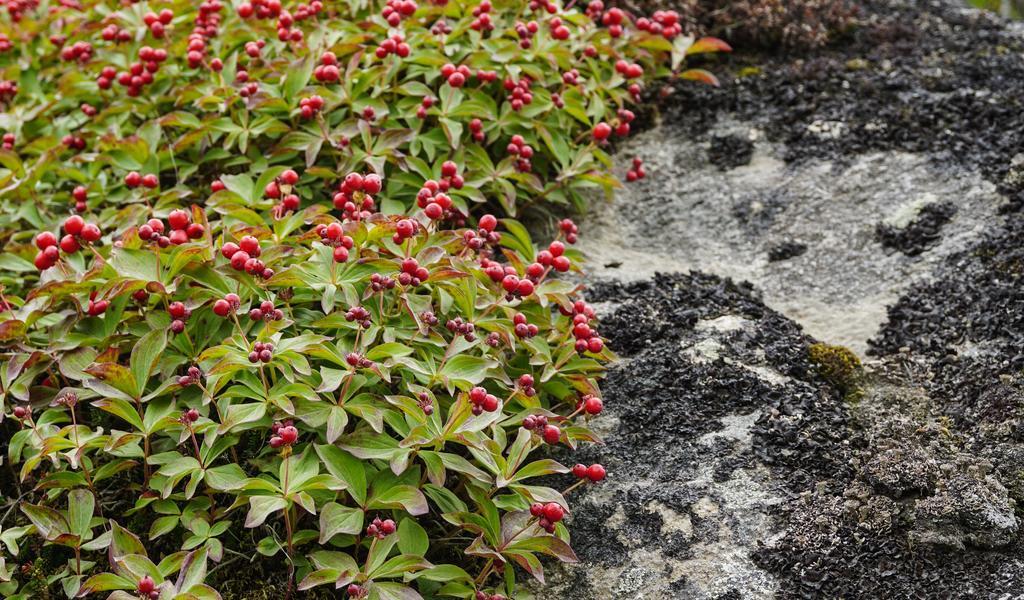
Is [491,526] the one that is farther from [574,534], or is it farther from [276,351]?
[276,351]

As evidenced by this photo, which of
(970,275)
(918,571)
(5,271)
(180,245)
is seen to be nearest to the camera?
(918,571)

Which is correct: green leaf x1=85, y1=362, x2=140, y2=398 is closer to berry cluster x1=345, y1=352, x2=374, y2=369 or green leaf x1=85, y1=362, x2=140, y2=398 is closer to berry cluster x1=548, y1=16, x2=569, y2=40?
berry cluster x1=345, y1=352, x2=374, y2=369

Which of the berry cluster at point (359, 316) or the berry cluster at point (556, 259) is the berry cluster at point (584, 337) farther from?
the berry cluster at point (359, 316)

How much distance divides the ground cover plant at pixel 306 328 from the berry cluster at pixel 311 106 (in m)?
0.01

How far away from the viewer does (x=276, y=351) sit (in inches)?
129

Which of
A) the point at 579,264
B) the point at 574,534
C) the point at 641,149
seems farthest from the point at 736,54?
the point at 574,534

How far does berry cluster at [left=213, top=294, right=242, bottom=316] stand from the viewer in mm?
3354

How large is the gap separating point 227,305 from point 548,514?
4.47 feet

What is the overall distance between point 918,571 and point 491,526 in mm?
1401

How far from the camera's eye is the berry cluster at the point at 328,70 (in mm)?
4449

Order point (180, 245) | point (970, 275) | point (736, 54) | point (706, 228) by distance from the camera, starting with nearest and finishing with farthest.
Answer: point (180, 245), point (970, 275), point (706, 228), point (736, 54)

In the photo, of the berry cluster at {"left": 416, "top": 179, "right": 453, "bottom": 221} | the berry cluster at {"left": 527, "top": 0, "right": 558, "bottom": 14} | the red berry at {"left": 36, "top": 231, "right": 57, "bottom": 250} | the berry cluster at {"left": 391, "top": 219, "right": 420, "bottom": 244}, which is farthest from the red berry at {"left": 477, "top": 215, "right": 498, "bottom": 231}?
the berry cluster at {"left": 527, "top": 0, "right": 558, "bottom": 14}

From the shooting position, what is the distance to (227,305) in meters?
3.38

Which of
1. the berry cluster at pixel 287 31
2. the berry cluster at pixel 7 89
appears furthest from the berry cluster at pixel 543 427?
the berry cluster at pixel 7 89
